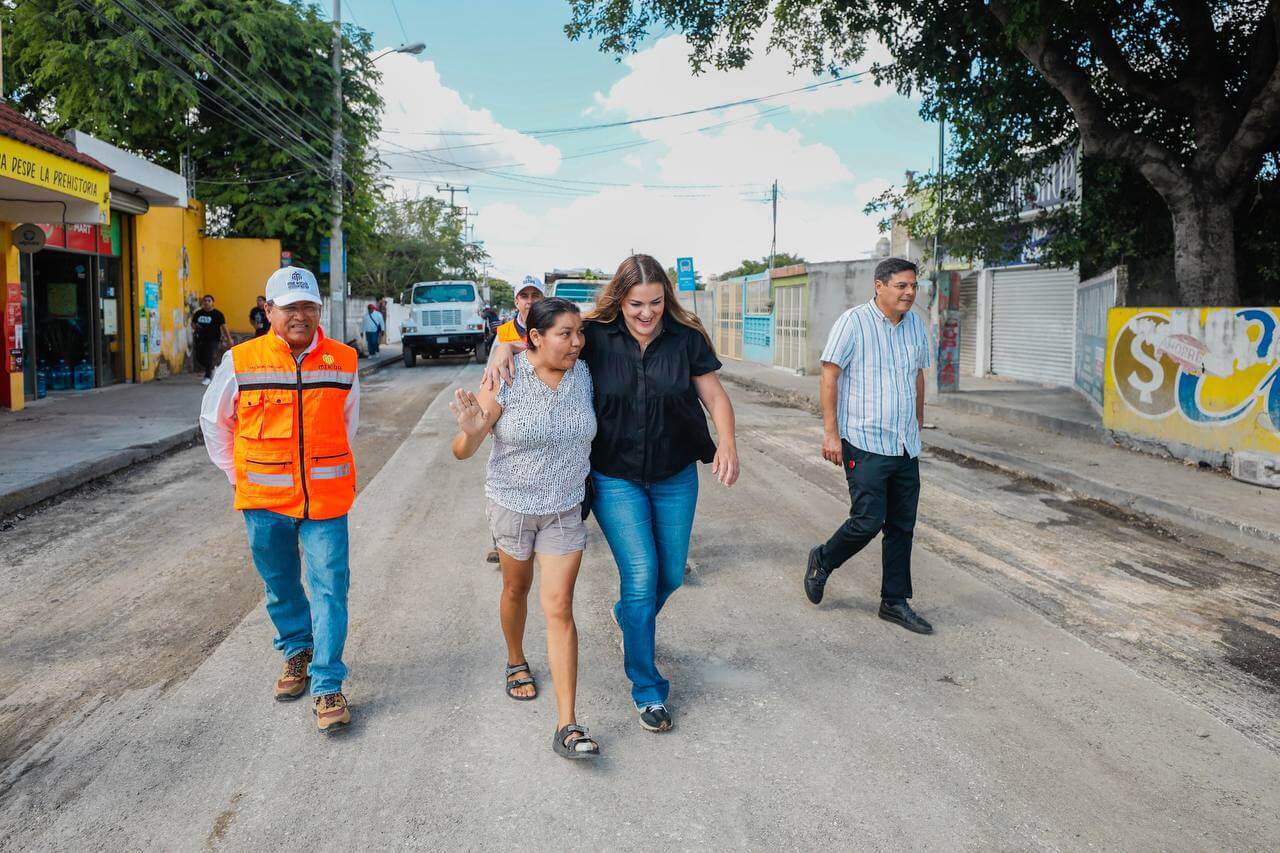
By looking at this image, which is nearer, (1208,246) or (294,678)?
(294,678)

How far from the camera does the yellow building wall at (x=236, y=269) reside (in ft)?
83.2

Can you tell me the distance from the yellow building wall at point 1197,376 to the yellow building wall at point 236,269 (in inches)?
810

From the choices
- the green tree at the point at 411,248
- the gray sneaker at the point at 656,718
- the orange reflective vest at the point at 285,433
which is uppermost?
the green tree at the point at 411,248

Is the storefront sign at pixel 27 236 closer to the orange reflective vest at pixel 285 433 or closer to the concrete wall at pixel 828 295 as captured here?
the orange reflective vest at pixel 285 433

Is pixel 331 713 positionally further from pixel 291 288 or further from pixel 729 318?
pixel 729 318

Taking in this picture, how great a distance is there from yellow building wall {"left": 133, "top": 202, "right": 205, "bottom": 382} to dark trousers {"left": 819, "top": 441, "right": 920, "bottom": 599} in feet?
61.0

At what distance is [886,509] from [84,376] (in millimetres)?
17287

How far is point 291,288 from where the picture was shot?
379 centimetres

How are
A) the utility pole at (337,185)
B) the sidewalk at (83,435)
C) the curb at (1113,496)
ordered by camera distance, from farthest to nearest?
the utility pole at (337,185)
the sidewalk at (83,435)
the curb at (1113,496)

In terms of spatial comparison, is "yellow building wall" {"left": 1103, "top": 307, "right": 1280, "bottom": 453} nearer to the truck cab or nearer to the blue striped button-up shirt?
the blue striped button-up shirt

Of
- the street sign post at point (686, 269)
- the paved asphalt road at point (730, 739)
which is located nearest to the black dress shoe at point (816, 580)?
the paved asphalt road at point (730, 739)

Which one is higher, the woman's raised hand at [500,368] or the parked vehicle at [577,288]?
the parked vehicle at [577,288]

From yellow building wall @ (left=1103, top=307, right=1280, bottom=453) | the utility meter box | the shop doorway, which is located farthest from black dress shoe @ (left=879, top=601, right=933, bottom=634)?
the shop doorway

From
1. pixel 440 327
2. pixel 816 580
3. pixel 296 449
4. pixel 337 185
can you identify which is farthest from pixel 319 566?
pixel 337 185
